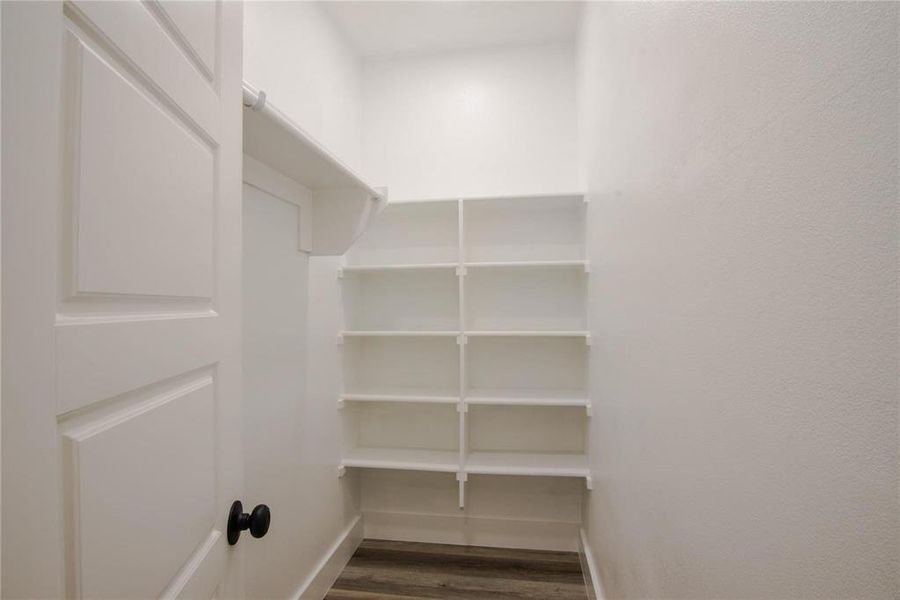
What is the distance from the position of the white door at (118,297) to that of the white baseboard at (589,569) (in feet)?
4.91

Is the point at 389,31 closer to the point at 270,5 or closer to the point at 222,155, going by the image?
the point at 270,5

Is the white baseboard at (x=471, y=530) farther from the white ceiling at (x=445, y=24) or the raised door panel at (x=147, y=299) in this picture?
the white ceiling at (x=445, y=24)

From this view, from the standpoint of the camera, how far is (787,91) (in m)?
0.49

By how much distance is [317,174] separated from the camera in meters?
1.51

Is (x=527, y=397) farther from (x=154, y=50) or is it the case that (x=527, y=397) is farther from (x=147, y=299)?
(x=154, y=50)

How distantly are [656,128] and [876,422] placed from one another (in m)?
0.77

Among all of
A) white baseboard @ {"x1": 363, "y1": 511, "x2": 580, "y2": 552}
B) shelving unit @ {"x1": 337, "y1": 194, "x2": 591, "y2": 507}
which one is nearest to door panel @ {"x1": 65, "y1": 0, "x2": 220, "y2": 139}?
shelving unit @ {"x1": 337, "y1": 194, "x2": 591, "y2": 507}

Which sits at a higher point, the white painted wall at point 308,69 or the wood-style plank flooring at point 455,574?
the white painted wall at point 308,69

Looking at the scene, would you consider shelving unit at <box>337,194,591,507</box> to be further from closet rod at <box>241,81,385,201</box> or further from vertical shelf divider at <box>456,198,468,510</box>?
closet rod at <box>241,81,385,201</box>

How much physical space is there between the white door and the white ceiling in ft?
5.33

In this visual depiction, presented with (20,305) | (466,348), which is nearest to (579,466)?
(466,348)

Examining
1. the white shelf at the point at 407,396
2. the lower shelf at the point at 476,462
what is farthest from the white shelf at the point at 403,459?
the white shelf at the point at 407,396

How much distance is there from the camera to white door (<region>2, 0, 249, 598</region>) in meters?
0.37

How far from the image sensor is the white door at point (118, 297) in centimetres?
37
